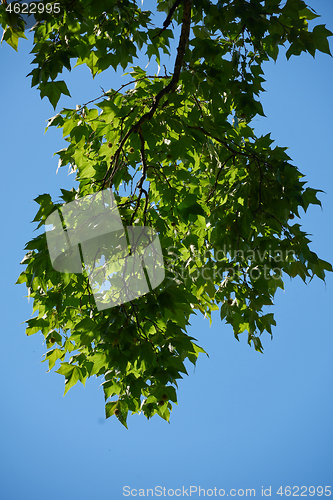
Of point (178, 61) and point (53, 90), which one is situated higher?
point (178, 61)

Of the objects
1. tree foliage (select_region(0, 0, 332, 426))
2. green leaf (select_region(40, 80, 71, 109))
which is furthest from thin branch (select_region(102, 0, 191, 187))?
green leaf (select_region(40, 80, 71, 109))

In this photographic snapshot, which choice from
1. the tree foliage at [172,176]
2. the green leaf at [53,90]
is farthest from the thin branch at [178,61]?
the green leaf at [53,90]

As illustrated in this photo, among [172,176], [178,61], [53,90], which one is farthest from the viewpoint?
[172,176]

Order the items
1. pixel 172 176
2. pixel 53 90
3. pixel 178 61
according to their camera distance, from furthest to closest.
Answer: pixel 172 176
pixel 178 61
pixel 53 90

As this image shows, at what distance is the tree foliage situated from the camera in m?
1.56

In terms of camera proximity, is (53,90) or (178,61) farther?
(178,61)

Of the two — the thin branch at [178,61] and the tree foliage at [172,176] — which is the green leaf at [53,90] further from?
the thin branch at [178,61]

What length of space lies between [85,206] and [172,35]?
1110mm

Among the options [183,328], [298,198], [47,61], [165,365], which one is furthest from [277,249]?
[47,61]

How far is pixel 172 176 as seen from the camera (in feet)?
7.77

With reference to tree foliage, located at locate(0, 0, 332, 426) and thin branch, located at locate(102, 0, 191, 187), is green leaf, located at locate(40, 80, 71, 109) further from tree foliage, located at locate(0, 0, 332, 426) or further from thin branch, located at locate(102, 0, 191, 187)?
thin branch, located at locate(102, 0, 191, 187)

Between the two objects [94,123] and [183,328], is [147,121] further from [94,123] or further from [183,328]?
[183,328]

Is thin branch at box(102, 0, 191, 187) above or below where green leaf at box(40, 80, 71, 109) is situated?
above

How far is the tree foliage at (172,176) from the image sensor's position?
1561 millimetres
